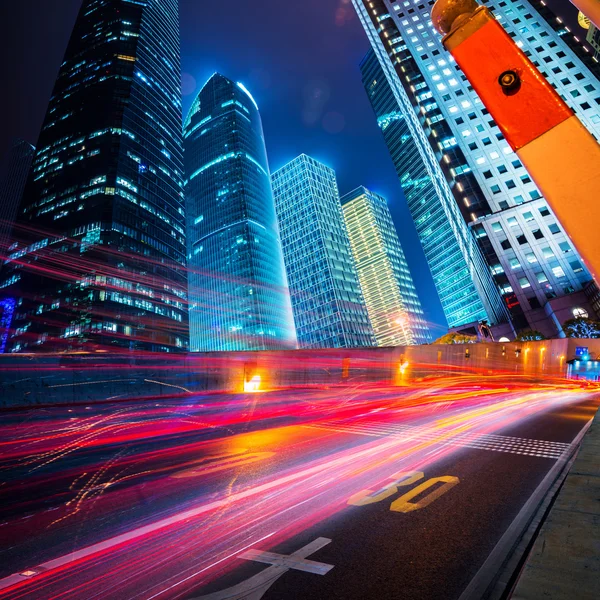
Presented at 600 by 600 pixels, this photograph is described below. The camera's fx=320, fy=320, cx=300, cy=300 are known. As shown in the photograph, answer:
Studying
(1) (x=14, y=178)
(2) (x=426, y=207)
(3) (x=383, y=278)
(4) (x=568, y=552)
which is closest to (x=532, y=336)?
(4) (x=568, y=552)

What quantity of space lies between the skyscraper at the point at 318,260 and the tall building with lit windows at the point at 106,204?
2015 inches

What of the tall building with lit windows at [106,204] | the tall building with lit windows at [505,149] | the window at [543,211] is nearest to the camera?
the tall building with lit windows at [505,149]

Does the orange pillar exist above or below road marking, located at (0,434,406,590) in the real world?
above

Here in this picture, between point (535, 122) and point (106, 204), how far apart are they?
94.6 metres

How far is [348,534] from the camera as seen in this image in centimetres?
342

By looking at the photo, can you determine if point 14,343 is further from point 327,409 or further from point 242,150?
point 242,150

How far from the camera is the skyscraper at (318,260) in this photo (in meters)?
124

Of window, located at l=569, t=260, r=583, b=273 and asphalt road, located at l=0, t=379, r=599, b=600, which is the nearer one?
asphalt road, located at l=0, t=379, r=599, b=600

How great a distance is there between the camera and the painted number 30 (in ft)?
13.6

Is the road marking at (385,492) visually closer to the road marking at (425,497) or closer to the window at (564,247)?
the road marking at (425,497)

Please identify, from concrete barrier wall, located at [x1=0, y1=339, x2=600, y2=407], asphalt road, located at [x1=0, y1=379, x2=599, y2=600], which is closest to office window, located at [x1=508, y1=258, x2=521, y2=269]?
concrete barrier wall, located at [x1=0, y1=339, x2=600, y2=407]

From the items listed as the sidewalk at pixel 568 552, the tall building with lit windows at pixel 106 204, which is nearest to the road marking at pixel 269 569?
the sidewalk at pixel 568 552

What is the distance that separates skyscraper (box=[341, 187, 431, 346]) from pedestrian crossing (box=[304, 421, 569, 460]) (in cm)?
15928

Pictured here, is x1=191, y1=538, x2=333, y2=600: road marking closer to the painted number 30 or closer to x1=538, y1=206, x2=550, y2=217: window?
the painted number 30
